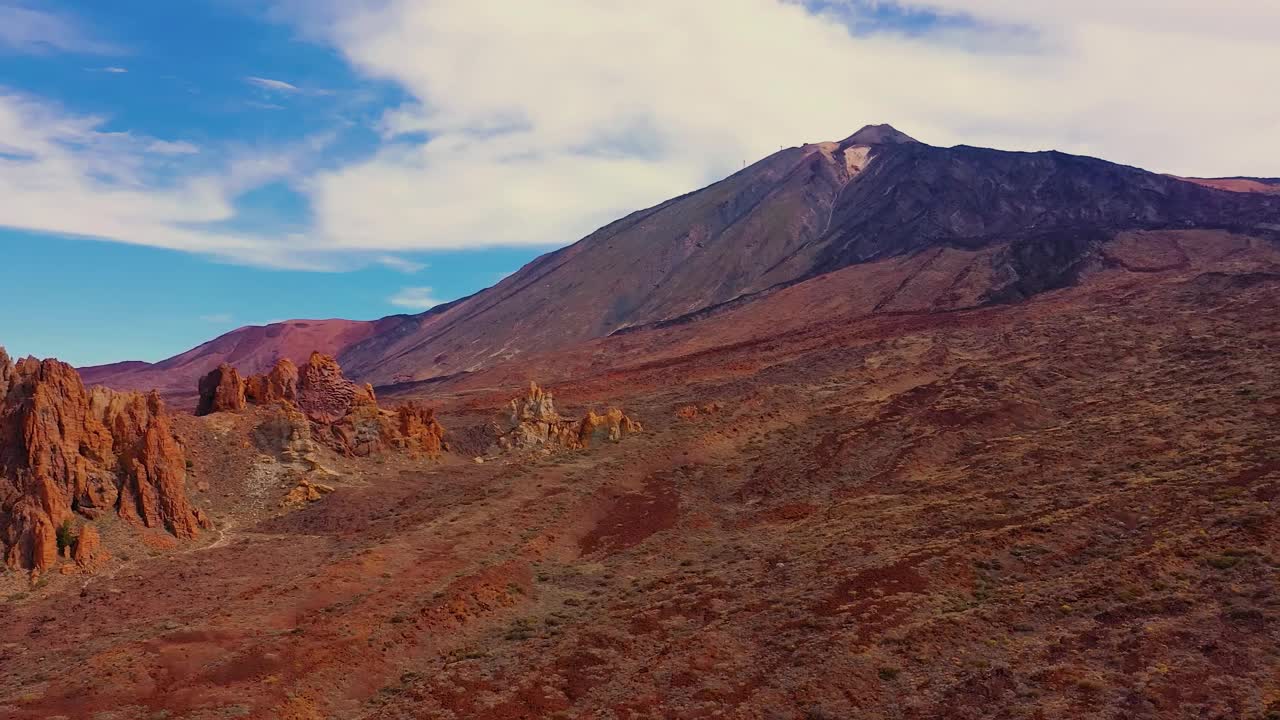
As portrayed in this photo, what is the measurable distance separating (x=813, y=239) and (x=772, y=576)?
383ft

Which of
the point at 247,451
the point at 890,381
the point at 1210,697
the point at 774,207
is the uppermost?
the point at 774,207

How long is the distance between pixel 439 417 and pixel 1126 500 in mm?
47695

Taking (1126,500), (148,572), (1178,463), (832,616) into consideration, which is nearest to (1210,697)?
(832,616)

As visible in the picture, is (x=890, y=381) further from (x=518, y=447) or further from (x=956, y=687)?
(x=956, y=687)

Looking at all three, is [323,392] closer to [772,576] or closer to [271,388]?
[271,388]

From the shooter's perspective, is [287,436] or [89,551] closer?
[89,551]

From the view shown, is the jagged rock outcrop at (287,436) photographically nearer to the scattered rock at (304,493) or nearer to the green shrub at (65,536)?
the scattered rock at (304,493)

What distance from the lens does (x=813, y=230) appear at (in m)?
139

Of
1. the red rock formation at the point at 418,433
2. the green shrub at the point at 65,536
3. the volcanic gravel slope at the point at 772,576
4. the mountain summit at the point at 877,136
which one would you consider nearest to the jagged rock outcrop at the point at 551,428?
the volcanic gravel slope at the point at 772,576

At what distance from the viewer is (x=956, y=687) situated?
646 inches

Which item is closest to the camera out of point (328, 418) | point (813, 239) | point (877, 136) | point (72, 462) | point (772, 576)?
point (772, 576)

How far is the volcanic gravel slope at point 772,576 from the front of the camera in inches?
668

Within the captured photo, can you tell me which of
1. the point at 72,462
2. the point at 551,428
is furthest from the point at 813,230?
the point at 72,462

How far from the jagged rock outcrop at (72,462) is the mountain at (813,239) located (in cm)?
7173
